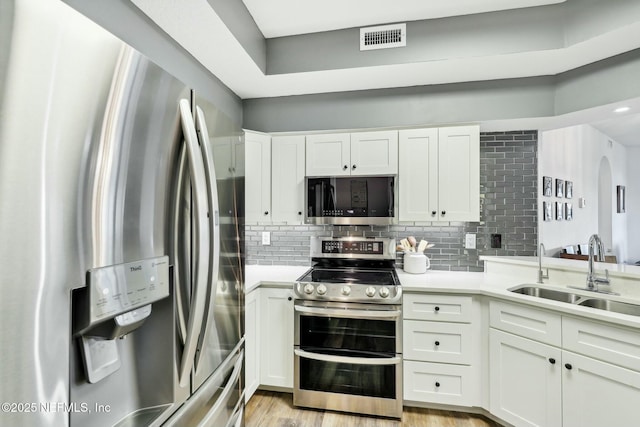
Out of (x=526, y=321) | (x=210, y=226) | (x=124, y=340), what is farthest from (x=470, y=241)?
(x=124, y=340)

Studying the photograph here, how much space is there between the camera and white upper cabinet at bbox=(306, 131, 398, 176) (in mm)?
2547

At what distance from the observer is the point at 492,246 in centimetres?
275

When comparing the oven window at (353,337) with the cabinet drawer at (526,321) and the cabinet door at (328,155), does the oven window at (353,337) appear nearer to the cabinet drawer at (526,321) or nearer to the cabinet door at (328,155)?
the cabinet drawer at (526,321)

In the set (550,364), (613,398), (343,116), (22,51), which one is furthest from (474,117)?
(22,51)

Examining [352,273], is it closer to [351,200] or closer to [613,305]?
[351,200]

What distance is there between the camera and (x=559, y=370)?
174 centimetres

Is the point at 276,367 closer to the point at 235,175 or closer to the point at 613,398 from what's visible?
the point at 235,175

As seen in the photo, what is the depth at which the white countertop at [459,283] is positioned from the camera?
5.83 feet

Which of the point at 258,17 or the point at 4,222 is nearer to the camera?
the point at 4,222

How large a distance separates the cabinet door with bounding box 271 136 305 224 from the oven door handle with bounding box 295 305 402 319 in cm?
79

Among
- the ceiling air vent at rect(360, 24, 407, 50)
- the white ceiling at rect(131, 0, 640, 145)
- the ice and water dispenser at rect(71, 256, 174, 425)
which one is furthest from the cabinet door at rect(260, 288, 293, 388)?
the ceiling air vent at rect(360, 24, 407, 50)

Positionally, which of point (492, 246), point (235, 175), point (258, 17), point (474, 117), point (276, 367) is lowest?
point (276, 367)

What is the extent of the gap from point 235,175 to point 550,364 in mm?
2022

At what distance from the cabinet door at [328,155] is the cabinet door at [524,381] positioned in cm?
163
